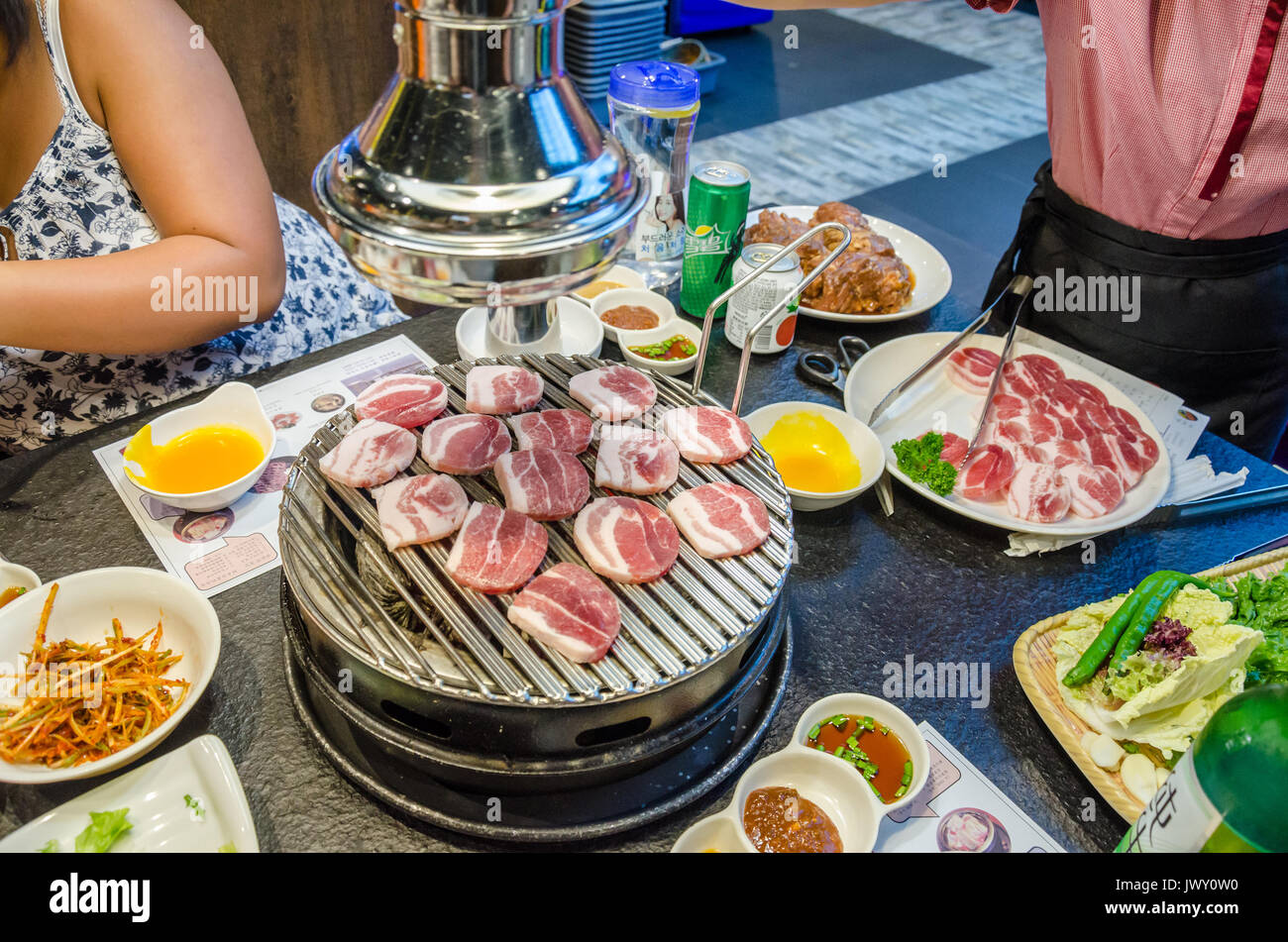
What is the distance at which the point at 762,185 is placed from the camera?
6605 mm

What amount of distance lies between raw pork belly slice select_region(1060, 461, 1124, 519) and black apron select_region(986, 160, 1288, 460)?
0.67m

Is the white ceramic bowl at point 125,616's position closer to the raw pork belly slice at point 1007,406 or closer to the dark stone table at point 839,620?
the dark stone table at point 839,620

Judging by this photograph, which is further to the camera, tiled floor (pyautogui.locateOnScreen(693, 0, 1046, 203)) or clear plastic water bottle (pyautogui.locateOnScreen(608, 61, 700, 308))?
tiled floor (pyautogui.locateOnScreen(693, 0, 1046, 203))

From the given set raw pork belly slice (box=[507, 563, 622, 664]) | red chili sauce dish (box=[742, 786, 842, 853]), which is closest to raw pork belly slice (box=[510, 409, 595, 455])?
raw pork belly slice (box=[507, 563, 622, 664])

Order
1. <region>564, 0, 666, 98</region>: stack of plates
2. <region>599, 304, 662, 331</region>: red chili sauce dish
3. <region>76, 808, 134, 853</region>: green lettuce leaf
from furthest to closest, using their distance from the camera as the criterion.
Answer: <region>564, 0, 666, 98</region>: stack of plates → <region>599, 304, 662, 331</region>: red chili sauce dish → <region>76, 808, 134, 853</region>: green lettuce leaf

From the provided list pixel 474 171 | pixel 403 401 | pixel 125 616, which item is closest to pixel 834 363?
pixel 403 401

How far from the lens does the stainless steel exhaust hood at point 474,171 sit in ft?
3.01

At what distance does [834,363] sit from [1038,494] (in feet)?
2.48

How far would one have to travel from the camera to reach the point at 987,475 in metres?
2.16

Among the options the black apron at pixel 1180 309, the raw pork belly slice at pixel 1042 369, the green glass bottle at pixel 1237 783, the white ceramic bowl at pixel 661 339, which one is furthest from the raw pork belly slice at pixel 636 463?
the black apron at pixel 1180 309

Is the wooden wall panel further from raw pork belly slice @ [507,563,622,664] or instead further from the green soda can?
raw pork belly slice @ [507,563,622,664]

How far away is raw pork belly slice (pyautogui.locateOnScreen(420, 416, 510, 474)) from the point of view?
175 centimetres

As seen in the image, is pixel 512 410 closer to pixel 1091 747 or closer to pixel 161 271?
pixel 161 271
